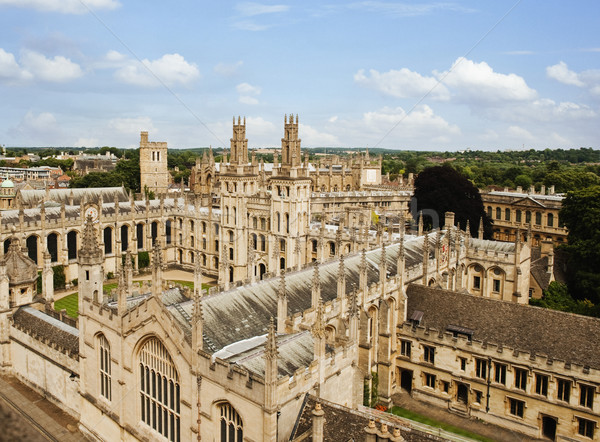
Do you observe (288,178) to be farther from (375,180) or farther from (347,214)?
(375,180)

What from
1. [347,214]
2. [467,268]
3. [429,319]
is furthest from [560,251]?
[429,319]

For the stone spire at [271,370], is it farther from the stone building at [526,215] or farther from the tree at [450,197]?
the stone building at [526,215]

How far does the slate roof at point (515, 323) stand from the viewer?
85.5 feet

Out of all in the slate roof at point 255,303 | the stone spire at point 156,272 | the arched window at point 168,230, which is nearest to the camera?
the stone spire at point 156,272

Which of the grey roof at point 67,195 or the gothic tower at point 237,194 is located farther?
the grey roof at point 67,195

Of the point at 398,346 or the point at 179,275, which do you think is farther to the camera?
the point at 179,275

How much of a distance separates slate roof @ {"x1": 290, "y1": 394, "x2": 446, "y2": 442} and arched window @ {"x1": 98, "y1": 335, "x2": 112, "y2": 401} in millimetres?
9798

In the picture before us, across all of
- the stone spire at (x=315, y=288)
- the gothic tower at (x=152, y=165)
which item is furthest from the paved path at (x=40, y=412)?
the gothic tower at (x=152, y=165)

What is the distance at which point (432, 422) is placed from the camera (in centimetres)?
2709

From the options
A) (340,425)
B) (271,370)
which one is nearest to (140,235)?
(271,370)

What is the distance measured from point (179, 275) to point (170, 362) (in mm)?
36975

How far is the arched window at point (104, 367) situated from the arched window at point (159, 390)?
103 inches

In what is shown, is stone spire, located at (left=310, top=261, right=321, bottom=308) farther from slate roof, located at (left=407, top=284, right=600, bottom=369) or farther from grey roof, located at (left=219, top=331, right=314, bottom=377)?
slate roof, located at (left=407, top=284, right=600, bottom=369)

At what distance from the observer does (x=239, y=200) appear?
5147 cm
